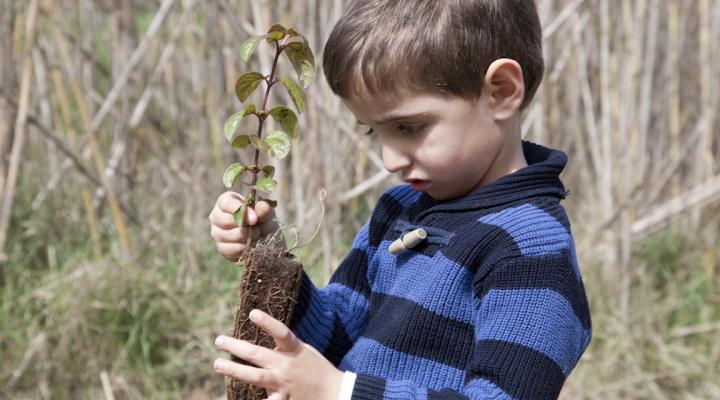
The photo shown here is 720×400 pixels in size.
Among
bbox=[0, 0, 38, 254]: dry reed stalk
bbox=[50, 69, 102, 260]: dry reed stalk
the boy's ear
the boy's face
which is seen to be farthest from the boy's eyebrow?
bbox=[50, 69, 102, 260]: dry reed stalk

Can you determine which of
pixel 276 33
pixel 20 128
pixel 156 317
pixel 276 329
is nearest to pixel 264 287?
pixel 276 329

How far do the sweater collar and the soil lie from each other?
244 mm

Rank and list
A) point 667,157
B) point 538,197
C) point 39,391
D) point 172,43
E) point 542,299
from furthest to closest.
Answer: point 667,157, point 172,43, point 39,391, point 538,197, point 542,299

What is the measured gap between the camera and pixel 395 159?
4.42 feet

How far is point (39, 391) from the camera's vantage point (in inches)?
120

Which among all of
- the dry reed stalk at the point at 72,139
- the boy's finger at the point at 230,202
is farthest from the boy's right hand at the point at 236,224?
the dry reed stalk at the point at 72,139

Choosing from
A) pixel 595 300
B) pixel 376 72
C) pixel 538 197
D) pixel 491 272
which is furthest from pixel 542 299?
pixel 595 300

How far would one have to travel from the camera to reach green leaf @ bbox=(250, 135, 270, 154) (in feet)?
4.25

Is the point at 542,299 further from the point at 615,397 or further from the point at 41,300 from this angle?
the point at 41,300

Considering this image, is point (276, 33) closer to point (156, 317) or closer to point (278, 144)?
point (278, 144)

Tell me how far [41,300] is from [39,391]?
0.30 m

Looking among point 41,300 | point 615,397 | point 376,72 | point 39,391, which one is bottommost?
point 615,397

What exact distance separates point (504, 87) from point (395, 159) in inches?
7.3

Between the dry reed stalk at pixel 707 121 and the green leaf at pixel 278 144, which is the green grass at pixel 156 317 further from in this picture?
the green leaf at pixel 278 144
